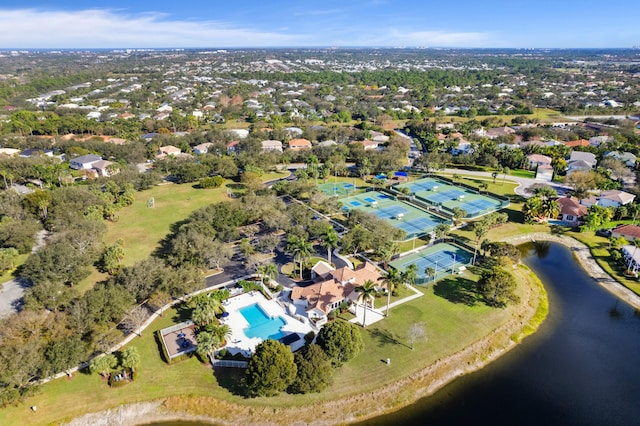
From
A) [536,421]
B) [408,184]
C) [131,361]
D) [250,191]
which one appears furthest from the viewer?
[408,184]

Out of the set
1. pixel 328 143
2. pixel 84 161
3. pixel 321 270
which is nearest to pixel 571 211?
pixel 321 270

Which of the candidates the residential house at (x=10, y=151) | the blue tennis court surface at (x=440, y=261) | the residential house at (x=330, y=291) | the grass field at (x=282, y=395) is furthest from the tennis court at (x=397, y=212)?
the residential house at (x=10, y=151)

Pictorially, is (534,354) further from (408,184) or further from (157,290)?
(408,184)

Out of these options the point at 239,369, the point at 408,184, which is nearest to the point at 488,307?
the point at 239,369

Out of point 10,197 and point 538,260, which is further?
point 10,197

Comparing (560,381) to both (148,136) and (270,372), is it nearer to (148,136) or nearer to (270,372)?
(270,372)

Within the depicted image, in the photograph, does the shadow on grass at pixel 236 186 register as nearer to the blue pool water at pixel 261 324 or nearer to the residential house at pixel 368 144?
the residential house at pixel 368 144
